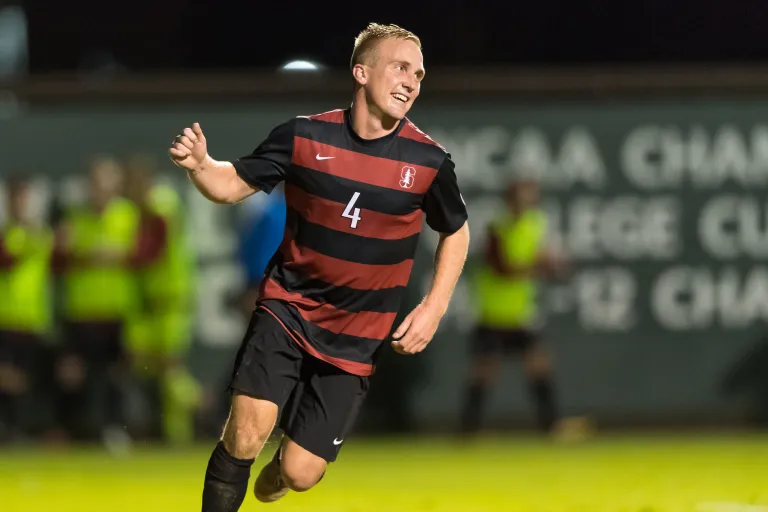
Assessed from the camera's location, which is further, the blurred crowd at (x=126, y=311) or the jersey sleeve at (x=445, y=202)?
the blurred crowd at (x=126, y=311)

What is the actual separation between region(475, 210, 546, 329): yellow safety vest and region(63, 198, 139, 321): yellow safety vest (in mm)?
3197

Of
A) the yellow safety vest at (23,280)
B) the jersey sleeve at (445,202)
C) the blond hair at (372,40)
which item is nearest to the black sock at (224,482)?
the jersey sleeve at (445,202)

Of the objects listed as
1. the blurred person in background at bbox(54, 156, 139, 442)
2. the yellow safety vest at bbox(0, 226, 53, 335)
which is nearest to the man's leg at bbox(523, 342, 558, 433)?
the blurred person in background at bbox(54, 156, 139, 442)

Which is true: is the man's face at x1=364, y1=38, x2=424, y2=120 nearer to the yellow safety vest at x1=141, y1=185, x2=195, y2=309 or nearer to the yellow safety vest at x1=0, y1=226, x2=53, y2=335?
the yellow safety vest at x1=141, y1=185, x2=195, y2=309

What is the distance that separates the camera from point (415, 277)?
14.4m

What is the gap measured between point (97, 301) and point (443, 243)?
290 inches

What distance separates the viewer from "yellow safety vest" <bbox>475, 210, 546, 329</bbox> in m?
13.9

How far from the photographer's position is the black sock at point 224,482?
257 inches

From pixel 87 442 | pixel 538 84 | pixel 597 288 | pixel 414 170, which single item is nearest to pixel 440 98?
pixel 538 84

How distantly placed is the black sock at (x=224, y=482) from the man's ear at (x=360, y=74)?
166cm

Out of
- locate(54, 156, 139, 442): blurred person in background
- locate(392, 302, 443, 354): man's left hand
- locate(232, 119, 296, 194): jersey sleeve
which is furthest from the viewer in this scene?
locate(54, 156, 139, 442): blurred person in background

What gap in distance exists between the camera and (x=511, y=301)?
13.9 m

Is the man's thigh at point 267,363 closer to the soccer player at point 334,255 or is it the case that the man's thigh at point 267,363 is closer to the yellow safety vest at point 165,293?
the soccer player at point 334,255

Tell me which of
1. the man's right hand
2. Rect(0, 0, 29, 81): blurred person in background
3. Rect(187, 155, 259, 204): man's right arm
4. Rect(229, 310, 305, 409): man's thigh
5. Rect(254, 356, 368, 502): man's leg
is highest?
Rect(0, 0, 29, 81): blurred person in background
